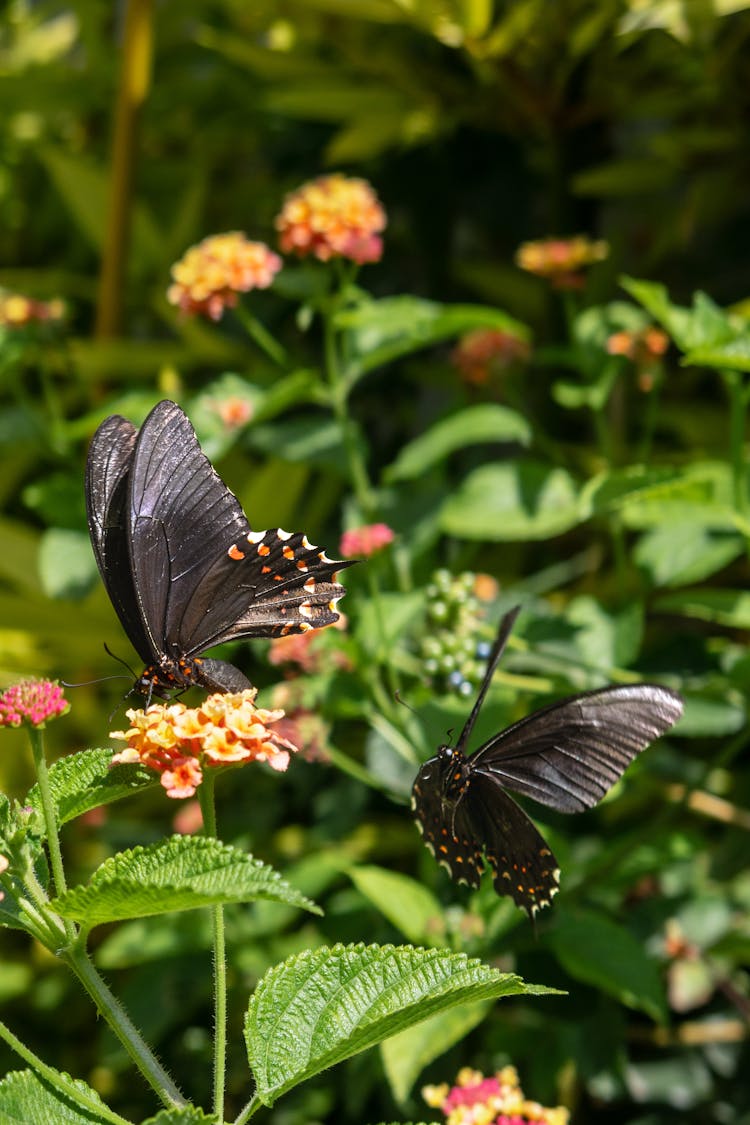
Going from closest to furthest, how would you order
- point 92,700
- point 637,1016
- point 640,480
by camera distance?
point 640,480
point 637,1016
point 92,700

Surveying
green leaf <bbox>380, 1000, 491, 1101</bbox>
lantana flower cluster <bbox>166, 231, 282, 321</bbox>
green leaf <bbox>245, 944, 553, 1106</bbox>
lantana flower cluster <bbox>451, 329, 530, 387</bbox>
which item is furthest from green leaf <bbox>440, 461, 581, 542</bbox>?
green leaf <bbox>245, 944, 553, 1106</bbox>

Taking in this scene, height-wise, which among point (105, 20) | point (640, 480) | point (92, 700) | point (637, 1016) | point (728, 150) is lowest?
point (637, 1016)

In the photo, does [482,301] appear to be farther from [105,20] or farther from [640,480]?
[640,480]

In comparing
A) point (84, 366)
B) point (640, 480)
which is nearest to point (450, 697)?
point (640, 480)

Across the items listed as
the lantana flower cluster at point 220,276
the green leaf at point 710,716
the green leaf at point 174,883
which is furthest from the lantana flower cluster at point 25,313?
the green leaf at point 174,883

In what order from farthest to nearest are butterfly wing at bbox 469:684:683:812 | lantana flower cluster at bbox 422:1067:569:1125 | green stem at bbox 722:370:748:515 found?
green stem at bbox 722:370:748:515 < butterfly wing at bbox 469:684:683:812 < lantana flower cluster at bbox 422:1067:569:1125

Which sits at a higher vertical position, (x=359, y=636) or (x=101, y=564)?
(x=101, y=564)

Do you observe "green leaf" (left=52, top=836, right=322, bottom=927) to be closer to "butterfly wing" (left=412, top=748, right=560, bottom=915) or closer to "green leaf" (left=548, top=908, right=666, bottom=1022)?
"butterfly wing" (left=412, top=748, right=560, bottom=915)
